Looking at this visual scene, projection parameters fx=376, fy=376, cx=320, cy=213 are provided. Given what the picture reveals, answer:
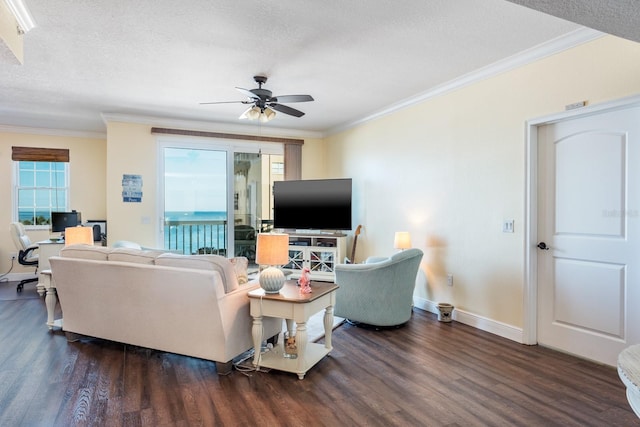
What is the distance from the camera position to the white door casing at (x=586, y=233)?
9.28 feet

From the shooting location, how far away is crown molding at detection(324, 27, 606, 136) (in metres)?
2.96

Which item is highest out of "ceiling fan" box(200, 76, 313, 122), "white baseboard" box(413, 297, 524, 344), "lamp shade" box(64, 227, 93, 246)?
"ceiling fan" box(200, 76, 313, 122)

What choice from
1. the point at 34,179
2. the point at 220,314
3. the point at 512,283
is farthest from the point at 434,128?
the point at 34,179

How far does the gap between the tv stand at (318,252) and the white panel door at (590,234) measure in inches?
121

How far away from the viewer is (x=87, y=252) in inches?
130

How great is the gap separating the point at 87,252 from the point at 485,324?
384 centimetres

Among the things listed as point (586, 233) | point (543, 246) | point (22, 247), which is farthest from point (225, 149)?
point (586, 233)

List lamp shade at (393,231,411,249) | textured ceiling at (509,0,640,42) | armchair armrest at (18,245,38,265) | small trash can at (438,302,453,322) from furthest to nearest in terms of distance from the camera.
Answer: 1. armchair armrest at (18,245,38,265)
2. lamp shade at (393,231,411,249)
3. small trash can at (438,302,453,322)
4. textured ceiling at (509,0,640,42)

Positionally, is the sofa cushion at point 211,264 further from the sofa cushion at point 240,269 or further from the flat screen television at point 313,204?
the flat screen television at point 313,204

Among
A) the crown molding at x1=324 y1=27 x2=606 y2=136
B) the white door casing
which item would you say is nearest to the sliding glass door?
the crown molding at x1=324 y1=27 x2=606 y2=136

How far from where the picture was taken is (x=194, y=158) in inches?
241

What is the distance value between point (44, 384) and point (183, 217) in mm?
3561

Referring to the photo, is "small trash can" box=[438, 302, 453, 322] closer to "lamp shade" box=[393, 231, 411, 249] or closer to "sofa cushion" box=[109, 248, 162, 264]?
"lamp shade" box=[393, 231, 411, 249]

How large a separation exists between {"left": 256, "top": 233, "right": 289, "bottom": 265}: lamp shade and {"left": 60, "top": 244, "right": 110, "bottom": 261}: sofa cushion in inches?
55.7
